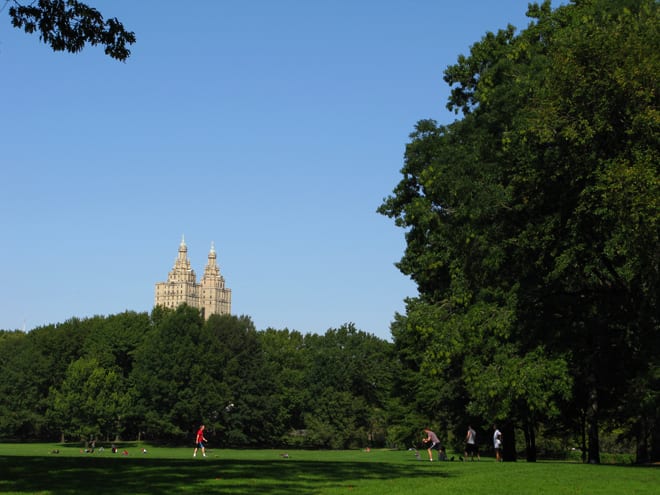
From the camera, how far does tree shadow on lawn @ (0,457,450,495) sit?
1825cm

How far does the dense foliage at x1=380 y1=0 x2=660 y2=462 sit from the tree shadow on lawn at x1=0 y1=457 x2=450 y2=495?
355 inches

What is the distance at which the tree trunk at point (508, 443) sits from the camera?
148ft

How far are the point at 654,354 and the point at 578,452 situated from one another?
161ft

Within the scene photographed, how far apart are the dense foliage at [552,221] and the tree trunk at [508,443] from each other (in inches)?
170

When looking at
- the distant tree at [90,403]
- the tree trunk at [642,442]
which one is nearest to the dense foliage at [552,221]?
the tree trunk at [642,442]

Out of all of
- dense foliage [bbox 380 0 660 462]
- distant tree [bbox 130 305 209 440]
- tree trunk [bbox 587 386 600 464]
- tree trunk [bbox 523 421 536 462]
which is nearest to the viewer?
dense foliage [bbox 380 0 660 462]

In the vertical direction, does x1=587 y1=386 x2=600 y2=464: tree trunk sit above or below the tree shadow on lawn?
above

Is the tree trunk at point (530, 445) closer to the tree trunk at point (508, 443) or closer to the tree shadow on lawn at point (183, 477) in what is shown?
the tree trunk at point (508, 443)

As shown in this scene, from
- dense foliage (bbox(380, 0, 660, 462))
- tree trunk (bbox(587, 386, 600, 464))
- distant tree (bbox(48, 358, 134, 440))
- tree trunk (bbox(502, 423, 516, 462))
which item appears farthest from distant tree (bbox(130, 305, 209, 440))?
tree trunk (bbox(587, 386, 600, 464))

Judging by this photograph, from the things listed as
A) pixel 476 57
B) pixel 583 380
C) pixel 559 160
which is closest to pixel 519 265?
pixel 559 160

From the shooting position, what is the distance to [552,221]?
30281mm

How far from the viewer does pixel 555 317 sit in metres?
34.5

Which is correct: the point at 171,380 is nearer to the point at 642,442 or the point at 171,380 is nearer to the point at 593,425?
the point at 642,442

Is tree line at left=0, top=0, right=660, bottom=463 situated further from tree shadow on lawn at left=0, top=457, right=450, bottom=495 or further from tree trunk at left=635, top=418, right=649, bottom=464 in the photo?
tree shadow on lawn at left=0, top=457, right=450, bottom=495
